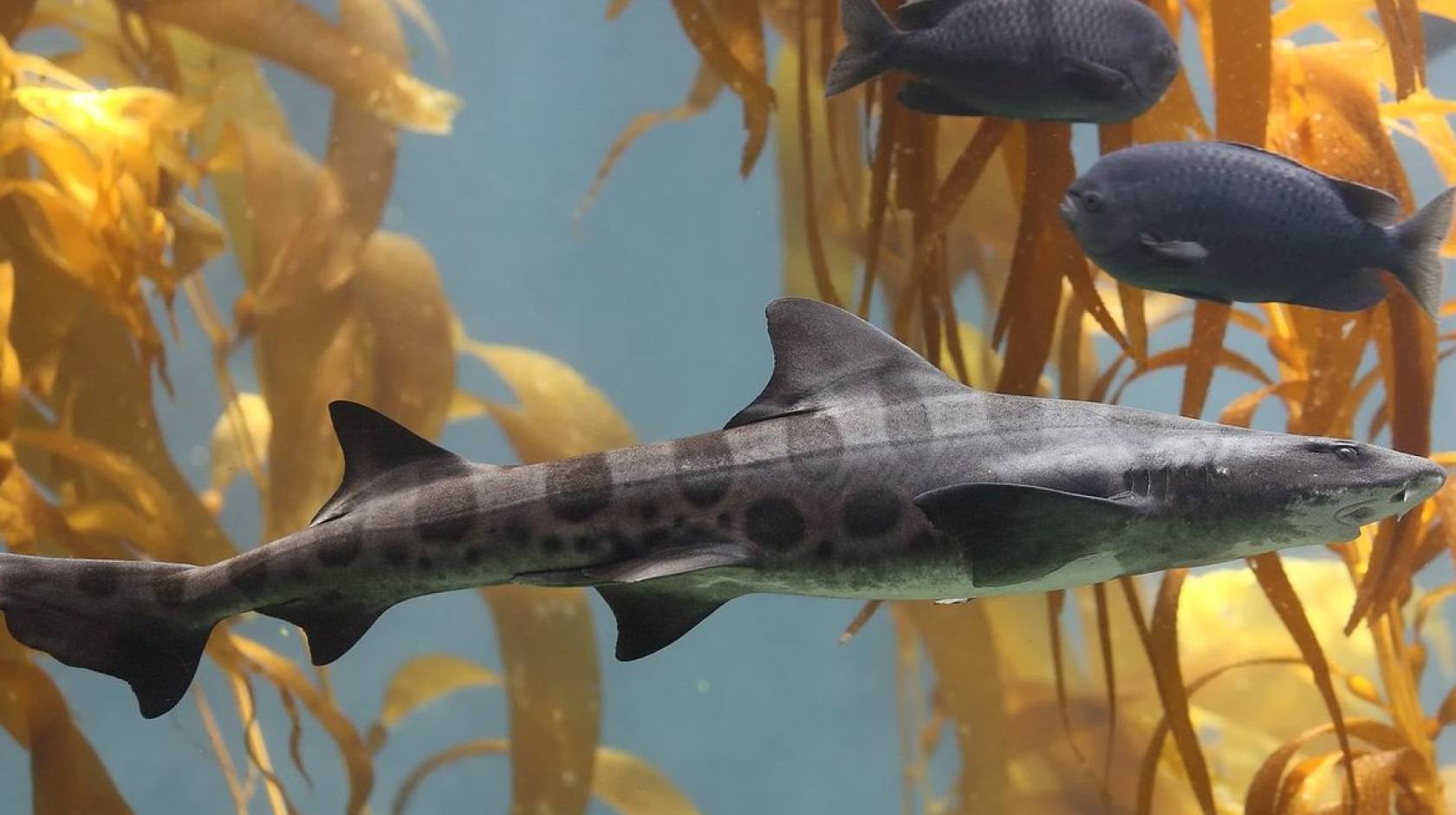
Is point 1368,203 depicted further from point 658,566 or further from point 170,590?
point 170,590

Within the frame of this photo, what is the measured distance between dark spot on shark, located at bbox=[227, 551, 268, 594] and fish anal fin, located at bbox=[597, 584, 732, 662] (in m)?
0.49

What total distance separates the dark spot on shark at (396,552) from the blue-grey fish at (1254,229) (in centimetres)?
129

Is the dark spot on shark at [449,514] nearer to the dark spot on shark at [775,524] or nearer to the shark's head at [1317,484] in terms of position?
the dark spot on shark at [775,524]

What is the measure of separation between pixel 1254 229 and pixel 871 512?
36.4 inches

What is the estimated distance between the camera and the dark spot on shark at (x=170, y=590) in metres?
1.43

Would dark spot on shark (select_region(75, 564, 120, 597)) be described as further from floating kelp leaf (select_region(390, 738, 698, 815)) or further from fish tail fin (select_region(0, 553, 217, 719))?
floating kelp leaf (select_region(390, 738, 698, 815))

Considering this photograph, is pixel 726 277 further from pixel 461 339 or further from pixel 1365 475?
pixel 1365 475

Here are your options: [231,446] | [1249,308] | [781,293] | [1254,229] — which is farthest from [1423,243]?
[231,446]

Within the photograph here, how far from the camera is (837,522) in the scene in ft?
4.32

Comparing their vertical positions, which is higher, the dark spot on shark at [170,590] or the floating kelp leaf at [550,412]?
the dark spot on shark at [170,590]

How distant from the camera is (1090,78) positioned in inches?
70.1

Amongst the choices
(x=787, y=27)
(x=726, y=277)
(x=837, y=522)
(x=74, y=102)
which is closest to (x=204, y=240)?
(x=74, y=102)

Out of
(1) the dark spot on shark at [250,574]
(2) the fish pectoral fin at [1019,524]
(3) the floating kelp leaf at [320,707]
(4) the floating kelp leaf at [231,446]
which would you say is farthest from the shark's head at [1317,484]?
(4) the floating kelp leaf at [231,446]

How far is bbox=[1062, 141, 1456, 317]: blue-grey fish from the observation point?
1.67 metres
